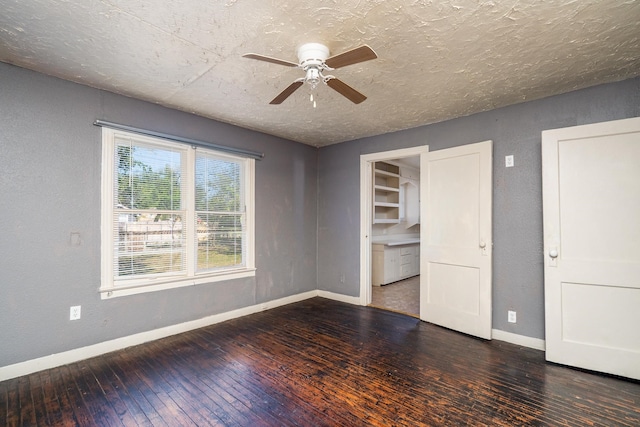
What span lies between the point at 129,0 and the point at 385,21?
1.50 metres

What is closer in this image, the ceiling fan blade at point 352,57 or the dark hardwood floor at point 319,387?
the ceiling fan blade at point 352,57

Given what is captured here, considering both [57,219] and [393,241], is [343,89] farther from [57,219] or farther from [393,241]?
[393,241]

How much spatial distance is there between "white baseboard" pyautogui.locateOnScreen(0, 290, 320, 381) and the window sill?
0.44m

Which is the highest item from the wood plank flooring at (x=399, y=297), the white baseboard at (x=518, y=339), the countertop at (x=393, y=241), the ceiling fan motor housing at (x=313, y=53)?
the ceiling fan motor housing at (x=313, y=53)

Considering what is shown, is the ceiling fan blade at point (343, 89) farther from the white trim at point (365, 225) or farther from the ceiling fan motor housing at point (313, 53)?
the white trim at point (365, 225)

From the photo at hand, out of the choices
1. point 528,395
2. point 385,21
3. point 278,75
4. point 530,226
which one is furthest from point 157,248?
point 530,226

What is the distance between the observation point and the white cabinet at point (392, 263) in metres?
5.67

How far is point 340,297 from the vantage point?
187 inches

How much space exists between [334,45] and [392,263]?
456 centimetres

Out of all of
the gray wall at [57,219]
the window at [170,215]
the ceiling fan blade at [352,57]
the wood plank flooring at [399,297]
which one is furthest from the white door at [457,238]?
the gray wall at [57,219]

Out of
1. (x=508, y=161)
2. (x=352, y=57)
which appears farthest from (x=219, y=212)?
(x=508, y=161)

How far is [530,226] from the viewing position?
10.0ft

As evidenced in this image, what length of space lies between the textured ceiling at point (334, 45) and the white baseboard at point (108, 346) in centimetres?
244

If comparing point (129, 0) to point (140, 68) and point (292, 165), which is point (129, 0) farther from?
point (292, 165)
